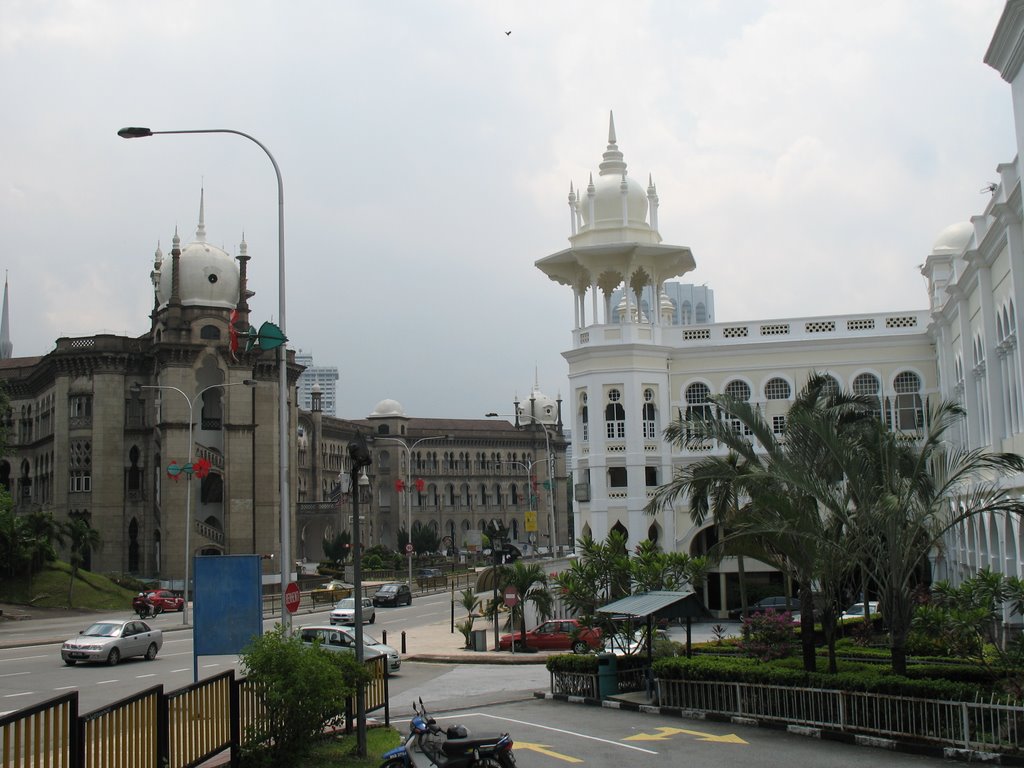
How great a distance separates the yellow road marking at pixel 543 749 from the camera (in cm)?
1518

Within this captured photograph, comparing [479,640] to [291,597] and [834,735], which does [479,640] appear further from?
[834,735]

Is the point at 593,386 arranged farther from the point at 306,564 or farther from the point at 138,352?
the point at 306,564

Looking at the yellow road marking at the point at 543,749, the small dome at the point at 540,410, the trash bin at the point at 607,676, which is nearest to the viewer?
the yellow road marking at the point at 543,749

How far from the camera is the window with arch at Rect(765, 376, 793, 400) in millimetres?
41344

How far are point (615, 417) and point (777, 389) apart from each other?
622cm

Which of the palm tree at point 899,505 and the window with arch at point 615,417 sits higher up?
the window with arch at point 615,417

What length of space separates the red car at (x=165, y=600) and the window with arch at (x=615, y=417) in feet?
74.1

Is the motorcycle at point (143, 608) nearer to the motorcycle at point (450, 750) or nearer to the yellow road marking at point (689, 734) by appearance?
the yellow road marking at point (689, 734)

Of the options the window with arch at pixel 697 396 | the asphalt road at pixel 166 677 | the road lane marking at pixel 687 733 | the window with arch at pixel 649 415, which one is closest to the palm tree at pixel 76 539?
the asphalt road at pixel 166 677

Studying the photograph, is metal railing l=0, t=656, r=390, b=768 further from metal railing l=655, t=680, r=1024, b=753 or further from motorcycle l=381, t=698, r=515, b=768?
metal railing l=655, t=680, r=1024, b=753

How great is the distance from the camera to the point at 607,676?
21.2 meters

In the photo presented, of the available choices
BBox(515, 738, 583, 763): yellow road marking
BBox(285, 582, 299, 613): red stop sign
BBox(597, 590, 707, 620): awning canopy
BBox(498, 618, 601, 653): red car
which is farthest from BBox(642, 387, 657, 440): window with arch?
BBox(515, 738, 583, 763): yellow road marking

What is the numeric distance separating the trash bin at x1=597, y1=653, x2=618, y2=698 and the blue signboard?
7254 millimetres

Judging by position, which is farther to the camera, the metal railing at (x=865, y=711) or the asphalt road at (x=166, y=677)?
the asphalt road at (x=166, y=677)
